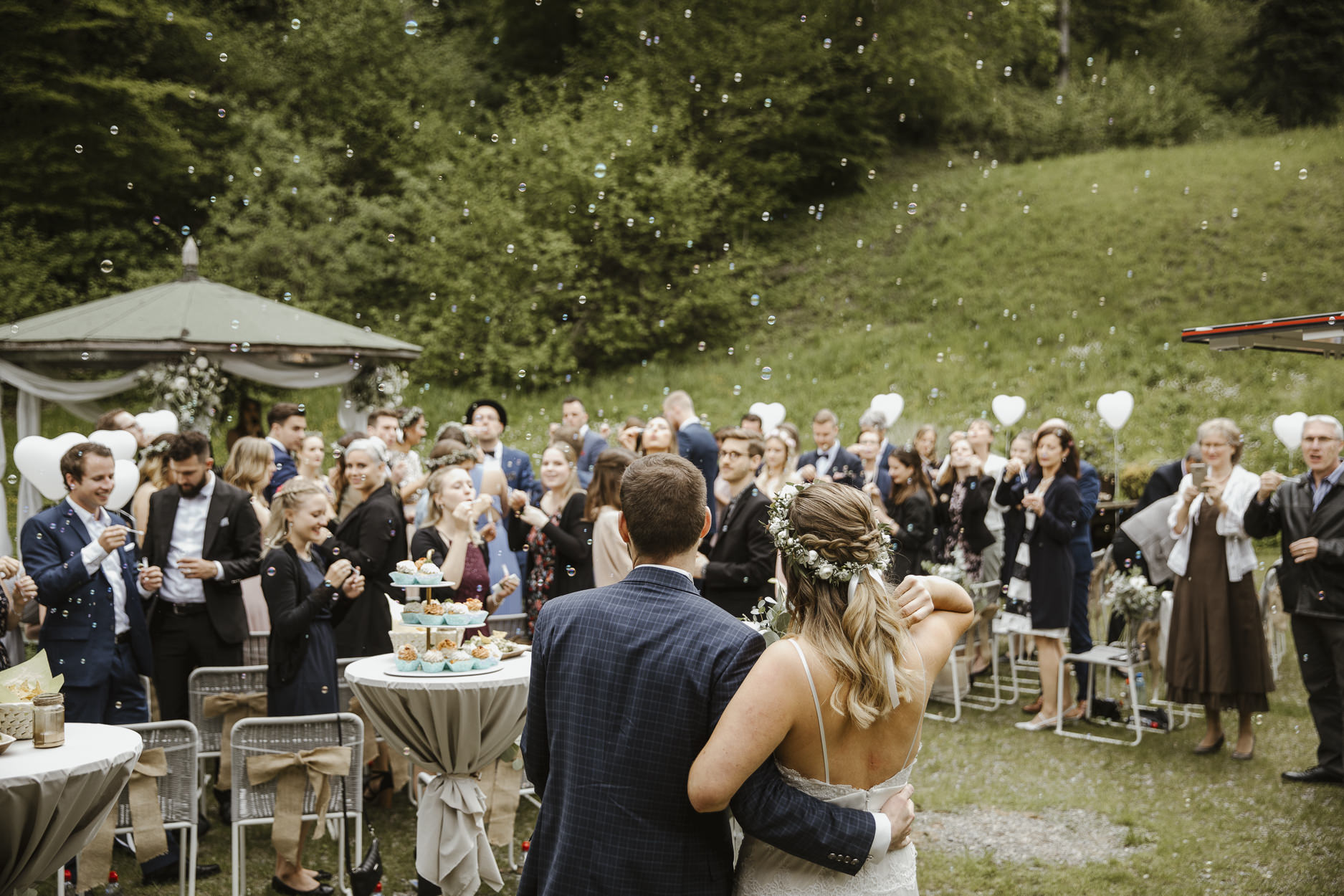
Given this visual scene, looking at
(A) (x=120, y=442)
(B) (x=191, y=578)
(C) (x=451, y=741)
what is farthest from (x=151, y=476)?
(C) (x=451, y=741)

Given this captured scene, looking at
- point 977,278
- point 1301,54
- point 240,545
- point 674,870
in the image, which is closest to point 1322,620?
point 674,870

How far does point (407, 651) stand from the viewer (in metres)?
4.03

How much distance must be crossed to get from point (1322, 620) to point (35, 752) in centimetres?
598

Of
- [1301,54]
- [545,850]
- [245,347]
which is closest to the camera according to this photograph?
[545,850]

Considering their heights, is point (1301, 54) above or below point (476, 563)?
above

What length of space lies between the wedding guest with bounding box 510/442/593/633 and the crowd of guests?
0.01m

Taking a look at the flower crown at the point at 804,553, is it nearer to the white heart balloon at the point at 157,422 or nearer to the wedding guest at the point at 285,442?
the wedding guest at the point at 285,442

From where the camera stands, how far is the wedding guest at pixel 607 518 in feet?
16.1

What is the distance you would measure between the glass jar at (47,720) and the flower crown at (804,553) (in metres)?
2.44

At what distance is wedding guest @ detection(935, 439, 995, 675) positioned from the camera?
7.30 metres

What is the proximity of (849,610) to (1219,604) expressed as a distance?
4.85 m

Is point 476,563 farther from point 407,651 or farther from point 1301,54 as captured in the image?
point 1301,54

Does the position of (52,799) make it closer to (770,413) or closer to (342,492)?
(342,492)

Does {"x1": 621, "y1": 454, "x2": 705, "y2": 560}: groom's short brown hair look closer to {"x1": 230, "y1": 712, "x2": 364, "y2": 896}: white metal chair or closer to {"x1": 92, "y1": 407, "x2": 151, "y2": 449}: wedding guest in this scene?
{"x1": 230, "y1": 712, "x2": 364, "y2": 896}: white metal chair
